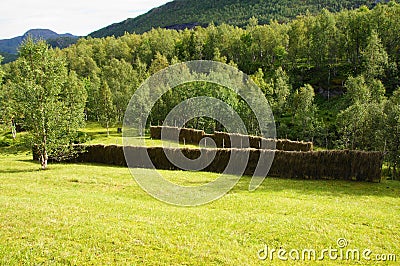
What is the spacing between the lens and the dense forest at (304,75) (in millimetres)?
47719

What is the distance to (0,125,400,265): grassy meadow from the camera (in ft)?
34.4

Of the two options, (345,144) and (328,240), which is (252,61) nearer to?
(345,144)

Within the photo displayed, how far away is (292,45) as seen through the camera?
96688 mm

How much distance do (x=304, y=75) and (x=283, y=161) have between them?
69091 mm

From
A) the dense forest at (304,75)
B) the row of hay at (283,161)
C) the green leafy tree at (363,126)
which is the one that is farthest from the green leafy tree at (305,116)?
the row of hay at (283,161)

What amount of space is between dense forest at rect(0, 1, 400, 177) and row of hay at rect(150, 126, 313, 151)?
381 inches

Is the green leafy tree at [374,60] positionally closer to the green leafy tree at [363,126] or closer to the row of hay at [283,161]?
the green leafy tree at [363,126]

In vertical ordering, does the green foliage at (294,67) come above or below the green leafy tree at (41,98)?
above

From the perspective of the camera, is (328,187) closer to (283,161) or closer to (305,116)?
(283,161)

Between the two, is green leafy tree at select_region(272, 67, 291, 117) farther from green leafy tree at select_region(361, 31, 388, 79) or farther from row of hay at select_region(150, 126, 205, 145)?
row of hay at select_region(150, 126, 205, 145)

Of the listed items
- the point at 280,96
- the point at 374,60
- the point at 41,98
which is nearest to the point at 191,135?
the point at 41,98

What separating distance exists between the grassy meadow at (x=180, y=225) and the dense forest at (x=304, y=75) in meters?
17.1

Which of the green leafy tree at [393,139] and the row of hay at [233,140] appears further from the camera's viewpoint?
the row of hay at [233,140]

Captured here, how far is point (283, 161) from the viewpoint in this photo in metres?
29.3
